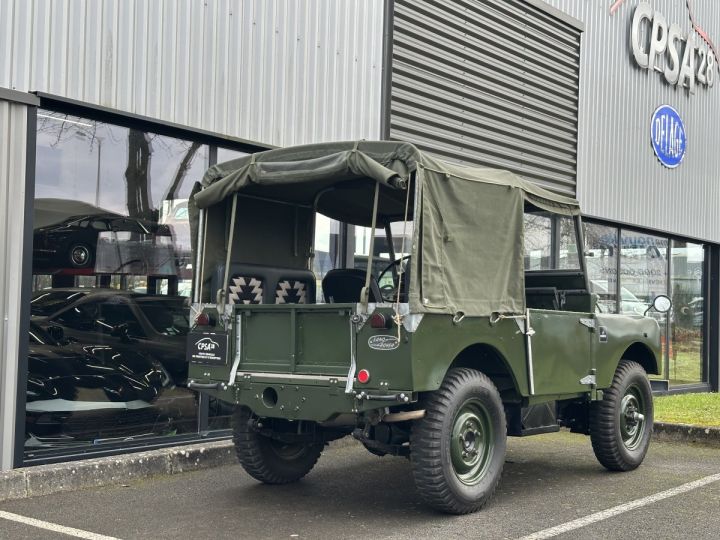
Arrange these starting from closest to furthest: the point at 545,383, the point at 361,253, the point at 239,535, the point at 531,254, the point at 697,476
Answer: the point at 239,535
the point at 545,383
the point at 697,476
the point at 531,254
the point at 361,253

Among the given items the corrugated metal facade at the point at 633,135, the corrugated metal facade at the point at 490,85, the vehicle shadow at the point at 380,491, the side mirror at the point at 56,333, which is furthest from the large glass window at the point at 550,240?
the corrugated metal facade at the point at 633,135

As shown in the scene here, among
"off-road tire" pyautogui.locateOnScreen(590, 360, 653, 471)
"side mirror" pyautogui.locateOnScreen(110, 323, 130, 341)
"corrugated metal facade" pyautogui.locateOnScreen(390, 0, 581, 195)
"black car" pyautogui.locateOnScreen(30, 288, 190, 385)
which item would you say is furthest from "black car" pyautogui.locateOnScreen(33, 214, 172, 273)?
"off-road tire" pyautogui.locateOnScreen(590, 360, 653, 471)

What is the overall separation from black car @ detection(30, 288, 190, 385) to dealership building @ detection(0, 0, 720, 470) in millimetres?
18

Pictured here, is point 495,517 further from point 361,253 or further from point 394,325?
point 361,253

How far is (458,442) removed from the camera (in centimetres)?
605

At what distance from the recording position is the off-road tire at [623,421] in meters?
7.59

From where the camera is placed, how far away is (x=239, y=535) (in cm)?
562

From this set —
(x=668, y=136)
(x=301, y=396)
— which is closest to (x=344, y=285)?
(x=301, y=396)

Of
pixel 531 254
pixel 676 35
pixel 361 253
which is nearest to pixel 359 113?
pixel 361 253

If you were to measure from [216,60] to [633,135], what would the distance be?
9273 millimetres

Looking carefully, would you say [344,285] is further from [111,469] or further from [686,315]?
[686,315]

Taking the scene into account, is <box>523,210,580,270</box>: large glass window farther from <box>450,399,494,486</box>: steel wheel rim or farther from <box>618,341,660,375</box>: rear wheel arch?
<box>450,399,494,486</box>: steel wheel rim

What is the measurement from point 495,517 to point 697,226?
12986 mm

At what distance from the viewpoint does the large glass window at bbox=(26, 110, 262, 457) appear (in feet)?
24.5
